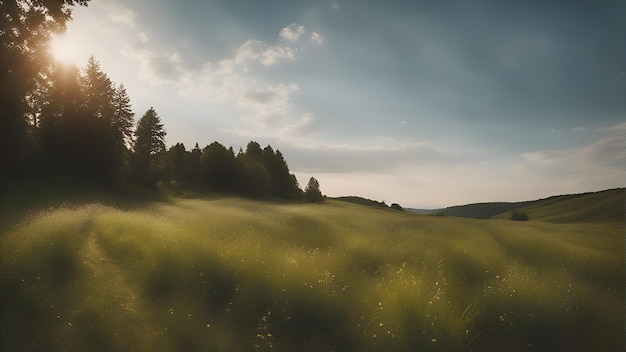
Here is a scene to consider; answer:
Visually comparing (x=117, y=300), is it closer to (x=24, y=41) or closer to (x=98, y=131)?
(x=24, y=41)

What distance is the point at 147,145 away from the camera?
73.9 metres

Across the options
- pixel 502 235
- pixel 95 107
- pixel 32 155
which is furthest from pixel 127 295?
pixel 95 107

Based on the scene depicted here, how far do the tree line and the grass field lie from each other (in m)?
16.1

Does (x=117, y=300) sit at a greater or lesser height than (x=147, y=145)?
lesser

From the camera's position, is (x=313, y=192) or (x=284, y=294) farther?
(x=313, y=192)

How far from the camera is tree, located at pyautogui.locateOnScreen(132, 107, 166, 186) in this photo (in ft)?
233

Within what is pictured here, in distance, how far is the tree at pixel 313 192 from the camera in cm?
10244

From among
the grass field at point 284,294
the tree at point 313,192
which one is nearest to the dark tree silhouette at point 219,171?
the tree at point 313,192

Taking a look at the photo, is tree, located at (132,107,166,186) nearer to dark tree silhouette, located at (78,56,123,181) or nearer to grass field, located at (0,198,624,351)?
dark tree silhouette, located at (78,56,123,181)

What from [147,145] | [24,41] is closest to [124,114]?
[147,145]

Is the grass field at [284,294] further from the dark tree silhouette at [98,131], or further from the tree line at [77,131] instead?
the dark tree silhouette at [98,131]

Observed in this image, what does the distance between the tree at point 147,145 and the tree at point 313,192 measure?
44.3 meters

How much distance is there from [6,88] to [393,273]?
125ft

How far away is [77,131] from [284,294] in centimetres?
5452
